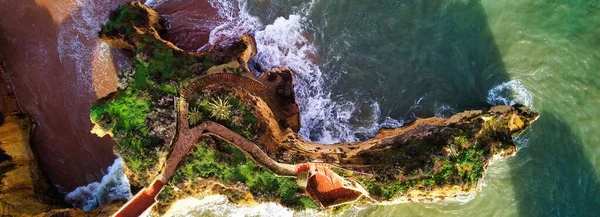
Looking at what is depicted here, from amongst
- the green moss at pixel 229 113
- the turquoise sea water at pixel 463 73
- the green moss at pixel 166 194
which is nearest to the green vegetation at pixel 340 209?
the turquoise sea water at pixel 463 73

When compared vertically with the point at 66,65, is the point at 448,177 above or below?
below

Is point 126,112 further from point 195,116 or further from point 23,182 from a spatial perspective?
point 23,182

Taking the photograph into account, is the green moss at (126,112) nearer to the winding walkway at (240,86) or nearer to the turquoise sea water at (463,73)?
the winding walkway at (240,86)

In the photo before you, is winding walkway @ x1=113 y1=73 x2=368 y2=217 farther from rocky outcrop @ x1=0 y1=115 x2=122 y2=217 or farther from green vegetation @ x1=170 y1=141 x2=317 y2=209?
rocky outcrop @ x1=0 y1=115 x2=122 y2=217

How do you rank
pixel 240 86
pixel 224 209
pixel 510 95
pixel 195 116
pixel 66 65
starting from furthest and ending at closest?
pixel 66 65
pixel 224 209
pixel 510 95
pixel 240 86
pixel 195 116

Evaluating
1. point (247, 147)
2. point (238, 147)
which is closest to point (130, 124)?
point (238, 147)
